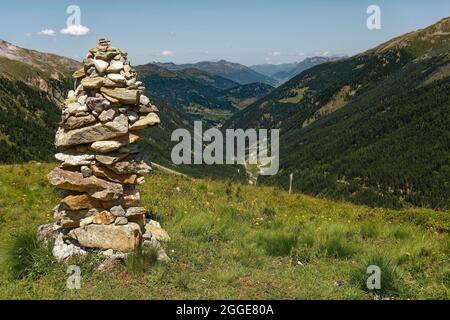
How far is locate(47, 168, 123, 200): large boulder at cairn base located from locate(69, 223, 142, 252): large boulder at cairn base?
85 centimetres

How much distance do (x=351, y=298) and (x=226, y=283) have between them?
289cm

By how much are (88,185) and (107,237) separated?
148 cm

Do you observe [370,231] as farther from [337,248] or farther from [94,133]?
[94,133]

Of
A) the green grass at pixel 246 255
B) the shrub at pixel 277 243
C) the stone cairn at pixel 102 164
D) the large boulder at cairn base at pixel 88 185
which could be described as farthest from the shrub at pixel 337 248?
the large boulder at cairn base at pixel 88 185

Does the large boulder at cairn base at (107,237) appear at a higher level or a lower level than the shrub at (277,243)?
higher

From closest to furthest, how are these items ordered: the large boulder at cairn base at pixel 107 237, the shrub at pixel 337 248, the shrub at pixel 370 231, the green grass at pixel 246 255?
the green grass at pixel 246 255, the large boulder at cairn base at pixel 107 237, the shrub at pixel 337 248, the shrub at pixel 370 231

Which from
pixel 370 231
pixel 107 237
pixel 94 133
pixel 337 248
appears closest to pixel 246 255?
pixel 337 248

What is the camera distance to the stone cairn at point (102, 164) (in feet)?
39.1

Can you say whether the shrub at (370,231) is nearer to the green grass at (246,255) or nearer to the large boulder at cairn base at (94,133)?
the green grass at (246,255)

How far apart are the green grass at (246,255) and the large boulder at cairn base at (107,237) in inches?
19.3

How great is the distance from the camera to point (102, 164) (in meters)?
12.3

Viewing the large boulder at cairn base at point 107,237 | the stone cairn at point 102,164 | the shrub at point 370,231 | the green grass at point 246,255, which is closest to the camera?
the green grass at point 246,255

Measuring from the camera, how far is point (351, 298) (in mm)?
9836
